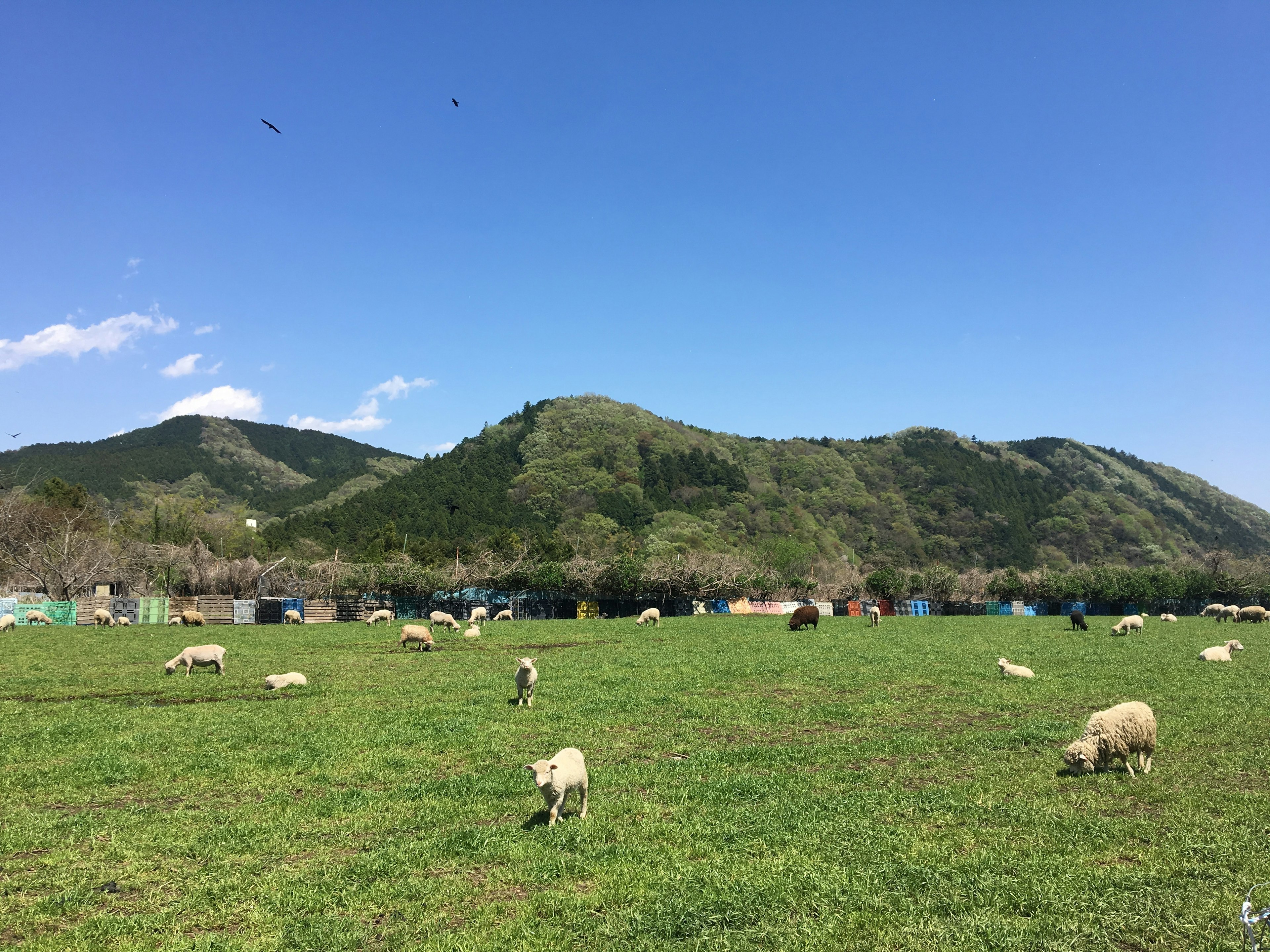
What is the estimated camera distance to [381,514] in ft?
346

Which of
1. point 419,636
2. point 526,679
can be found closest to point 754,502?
point 419,636

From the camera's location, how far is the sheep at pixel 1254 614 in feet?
150

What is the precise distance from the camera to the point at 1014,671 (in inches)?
740

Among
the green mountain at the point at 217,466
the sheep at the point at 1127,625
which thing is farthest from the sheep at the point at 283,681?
the green mountain at the point at 217,466

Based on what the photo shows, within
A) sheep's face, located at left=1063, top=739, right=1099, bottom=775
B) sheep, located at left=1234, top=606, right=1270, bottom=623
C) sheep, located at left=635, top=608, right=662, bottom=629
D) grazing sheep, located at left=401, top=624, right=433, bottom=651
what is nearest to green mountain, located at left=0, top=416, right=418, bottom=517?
sheep, located at left=635, top=608, right=662, bottom=629

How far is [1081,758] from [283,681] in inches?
639

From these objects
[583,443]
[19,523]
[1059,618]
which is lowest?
[1059,618]

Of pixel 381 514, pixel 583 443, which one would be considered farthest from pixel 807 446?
pixel 381 514

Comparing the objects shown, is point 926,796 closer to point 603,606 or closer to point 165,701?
point 165,701

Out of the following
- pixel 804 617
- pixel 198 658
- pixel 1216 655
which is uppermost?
pixel 198 658

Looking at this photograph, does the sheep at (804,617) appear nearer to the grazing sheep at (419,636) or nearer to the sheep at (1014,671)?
the sheep at (1014,671)

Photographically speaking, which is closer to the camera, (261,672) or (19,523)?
(261,672)

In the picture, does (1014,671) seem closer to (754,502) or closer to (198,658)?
(198,658)

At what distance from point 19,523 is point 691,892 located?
239 feet
